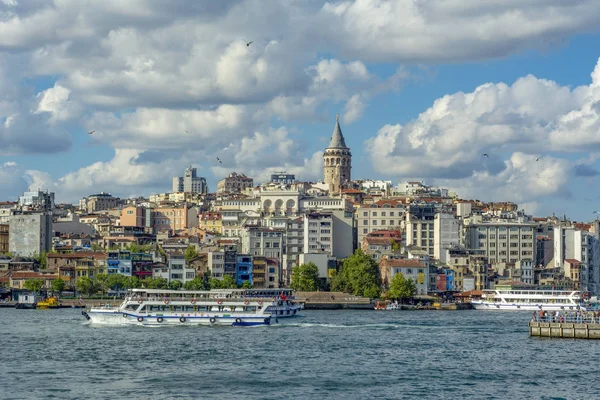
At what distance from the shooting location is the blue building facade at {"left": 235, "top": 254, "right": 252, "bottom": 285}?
99.3 meters

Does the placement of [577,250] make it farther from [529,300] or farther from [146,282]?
[146,282]

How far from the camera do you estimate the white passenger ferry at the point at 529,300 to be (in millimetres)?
90312

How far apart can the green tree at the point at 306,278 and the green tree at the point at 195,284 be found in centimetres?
769

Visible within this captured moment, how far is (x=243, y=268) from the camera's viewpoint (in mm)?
99938

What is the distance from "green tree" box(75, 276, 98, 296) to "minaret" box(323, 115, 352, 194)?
85050 millimetres

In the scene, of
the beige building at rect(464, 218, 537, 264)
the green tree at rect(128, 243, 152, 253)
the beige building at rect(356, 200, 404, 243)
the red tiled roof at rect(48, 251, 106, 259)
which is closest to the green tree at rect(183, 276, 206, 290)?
the red tiled roof at rect(48, 251, 106, 259)

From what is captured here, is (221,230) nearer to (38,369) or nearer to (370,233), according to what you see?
(370,233)

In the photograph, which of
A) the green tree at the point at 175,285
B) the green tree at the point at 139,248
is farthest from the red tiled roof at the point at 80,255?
the green tree at the point at 175,285

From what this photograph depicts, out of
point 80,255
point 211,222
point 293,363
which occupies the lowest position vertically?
point 293,363

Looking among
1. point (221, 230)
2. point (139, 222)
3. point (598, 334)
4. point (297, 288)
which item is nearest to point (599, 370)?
point (598, 334)

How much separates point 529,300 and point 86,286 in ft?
114

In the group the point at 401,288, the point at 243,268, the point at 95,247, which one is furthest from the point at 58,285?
the point at 401,288

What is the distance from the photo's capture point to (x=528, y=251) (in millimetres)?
111188

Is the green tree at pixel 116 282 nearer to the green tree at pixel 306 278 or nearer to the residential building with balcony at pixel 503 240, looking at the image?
the green tree at pixel 306 278
